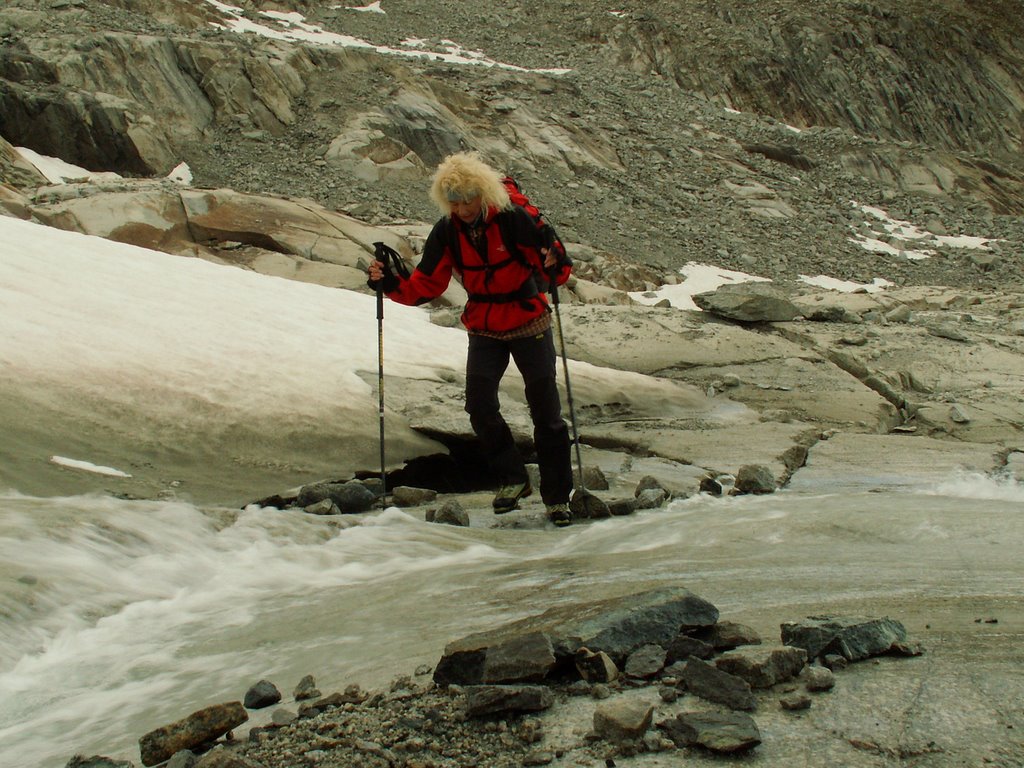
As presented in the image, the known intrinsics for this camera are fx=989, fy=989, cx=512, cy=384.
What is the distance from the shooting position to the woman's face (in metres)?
6.30

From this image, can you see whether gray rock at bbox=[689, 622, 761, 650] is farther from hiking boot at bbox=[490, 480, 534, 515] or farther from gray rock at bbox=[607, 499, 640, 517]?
hiking boot at bbox=[490, 480, 534, 515]

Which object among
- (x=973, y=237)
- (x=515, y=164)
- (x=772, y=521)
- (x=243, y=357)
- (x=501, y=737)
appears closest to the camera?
(x=501, y=737)

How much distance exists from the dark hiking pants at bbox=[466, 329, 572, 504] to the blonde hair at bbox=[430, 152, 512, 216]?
100 centimetres

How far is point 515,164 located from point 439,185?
28812 mm

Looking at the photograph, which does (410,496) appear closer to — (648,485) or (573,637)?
(648,485)

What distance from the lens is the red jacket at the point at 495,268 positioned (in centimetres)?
646

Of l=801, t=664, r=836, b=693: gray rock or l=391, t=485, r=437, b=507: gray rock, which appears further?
l=391, t=485, r=437, b=507: gray rock

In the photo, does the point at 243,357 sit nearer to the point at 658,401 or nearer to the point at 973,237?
the point at 658,401

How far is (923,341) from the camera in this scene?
13320 millimetres

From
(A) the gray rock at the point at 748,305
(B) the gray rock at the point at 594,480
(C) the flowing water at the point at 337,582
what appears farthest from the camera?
(A) the gray rock at the point at 748,305

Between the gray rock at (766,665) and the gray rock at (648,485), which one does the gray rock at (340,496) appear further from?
the gray rock at (766,665)

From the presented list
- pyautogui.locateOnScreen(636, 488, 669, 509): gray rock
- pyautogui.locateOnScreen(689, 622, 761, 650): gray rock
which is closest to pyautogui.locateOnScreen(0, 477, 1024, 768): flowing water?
pyautogui.locateOnScreen(689, 622, 761, 650): gray rock

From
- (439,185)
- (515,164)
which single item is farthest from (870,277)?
(439,185)

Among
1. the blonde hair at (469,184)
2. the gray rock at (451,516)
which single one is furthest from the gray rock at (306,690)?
the blonde hair at (469,184)
